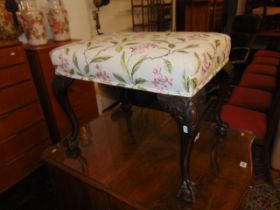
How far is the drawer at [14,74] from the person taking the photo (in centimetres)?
115

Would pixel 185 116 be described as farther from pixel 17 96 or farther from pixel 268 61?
pixel 268 61

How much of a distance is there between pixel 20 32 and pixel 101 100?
1020 millimetres

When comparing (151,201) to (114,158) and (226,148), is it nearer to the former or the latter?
(114,158)

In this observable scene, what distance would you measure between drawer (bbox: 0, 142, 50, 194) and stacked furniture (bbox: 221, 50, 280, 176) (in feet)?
3.97

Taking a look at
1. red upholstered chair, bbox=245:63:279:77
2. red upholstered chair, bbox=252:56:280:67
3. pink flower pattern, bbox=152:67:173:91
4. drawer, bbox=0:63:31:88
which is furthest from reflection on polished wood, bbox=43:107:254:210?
red upholstered chair, bbox=252:56:280:67

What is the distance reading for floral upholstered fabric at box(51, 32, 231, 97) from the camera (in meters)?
0.56

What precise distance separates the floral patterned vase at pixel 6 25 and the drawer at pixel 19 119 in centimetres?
43

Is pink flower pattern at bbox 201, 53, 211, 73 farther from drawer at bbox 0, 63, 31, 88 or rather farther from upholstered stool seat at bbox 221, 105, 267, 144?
drawer at bbox 0, 63, 31, 88

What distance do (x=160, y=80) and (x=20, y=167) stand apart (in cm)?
118

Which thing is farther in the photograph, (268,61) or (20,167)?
(268,61)

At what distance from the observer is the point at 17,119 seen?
1.26 m

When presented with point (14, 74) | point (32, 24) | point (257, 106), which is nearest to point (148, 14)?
point (32, 24)

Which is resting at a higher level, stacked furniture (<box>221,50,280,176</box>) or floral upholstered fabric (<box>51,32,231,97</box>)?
floral upholstered fabric (<box>51,32,231,97</box>)

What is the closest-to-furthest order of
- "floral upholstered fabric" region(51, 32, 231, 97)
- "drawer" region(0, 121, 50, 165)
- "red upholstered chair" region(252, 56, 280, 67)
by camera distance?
"floral upholstered fabric" region(51, 32, 231, 97) < "drawer" region(0, 121, 50, 165) < "red upholstered chair" region(252, 56, 280, 67)
